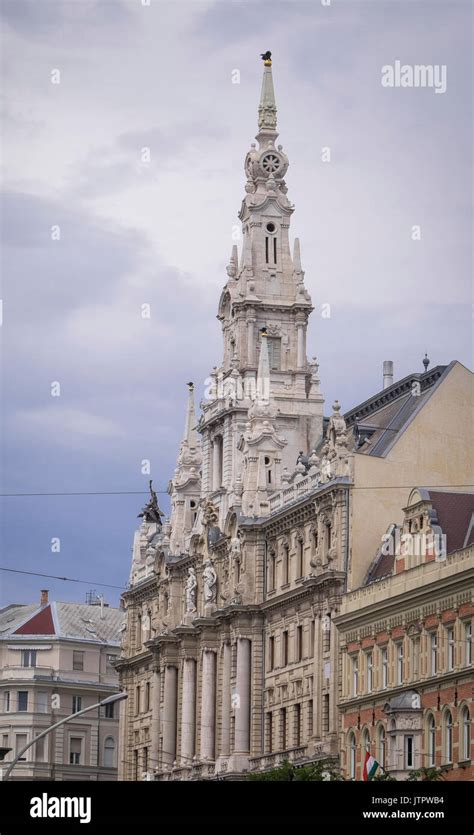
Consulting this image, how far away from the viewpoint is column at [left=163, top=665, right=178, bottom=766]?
5556 inches

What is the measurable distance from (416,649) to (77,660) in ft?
267

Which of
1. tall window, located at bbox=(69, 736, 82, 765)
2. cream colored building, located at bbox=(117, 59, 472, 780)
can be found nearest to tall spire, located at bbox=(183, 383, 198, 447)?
cream colored building, located at bbox=(117, 59, 472, 780)

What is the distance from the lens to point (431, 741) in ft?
313

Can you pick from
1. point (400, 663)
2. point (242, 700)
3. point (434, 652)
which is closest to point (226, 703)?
point (242, 700)

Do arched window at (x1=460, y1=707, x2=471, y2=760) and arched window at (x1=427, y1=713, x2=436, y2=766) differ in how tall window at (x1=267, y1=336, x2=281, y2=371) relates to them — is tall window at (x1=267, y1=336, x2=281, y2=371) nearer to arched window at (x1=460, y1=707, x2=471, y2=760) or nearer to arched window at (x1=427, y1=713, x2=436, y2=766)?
arched window at (x1=427, y1=713, x2=436, y2=766)

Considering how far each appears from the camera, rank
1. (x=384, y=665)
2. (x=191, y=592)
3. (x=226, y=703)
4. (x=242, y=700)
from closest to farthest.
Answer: (x=384, y=665) → (x=242, y=700) → (x=226, y=703) → (x=191, y=592)

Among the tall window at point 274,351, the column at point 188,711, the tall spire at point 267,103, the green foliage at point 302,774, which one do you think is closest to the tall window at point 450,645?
the green foliage at point 302,774

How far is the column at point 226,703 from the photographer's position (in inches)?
5027

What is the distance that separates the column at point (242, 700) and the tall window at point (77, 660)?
52441mm

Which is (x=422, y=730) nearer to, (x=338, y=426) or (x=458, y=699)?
(x=458, y=699)

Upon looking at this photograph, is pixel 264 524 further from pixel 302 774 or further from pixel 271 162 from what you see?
pixel 302 774
